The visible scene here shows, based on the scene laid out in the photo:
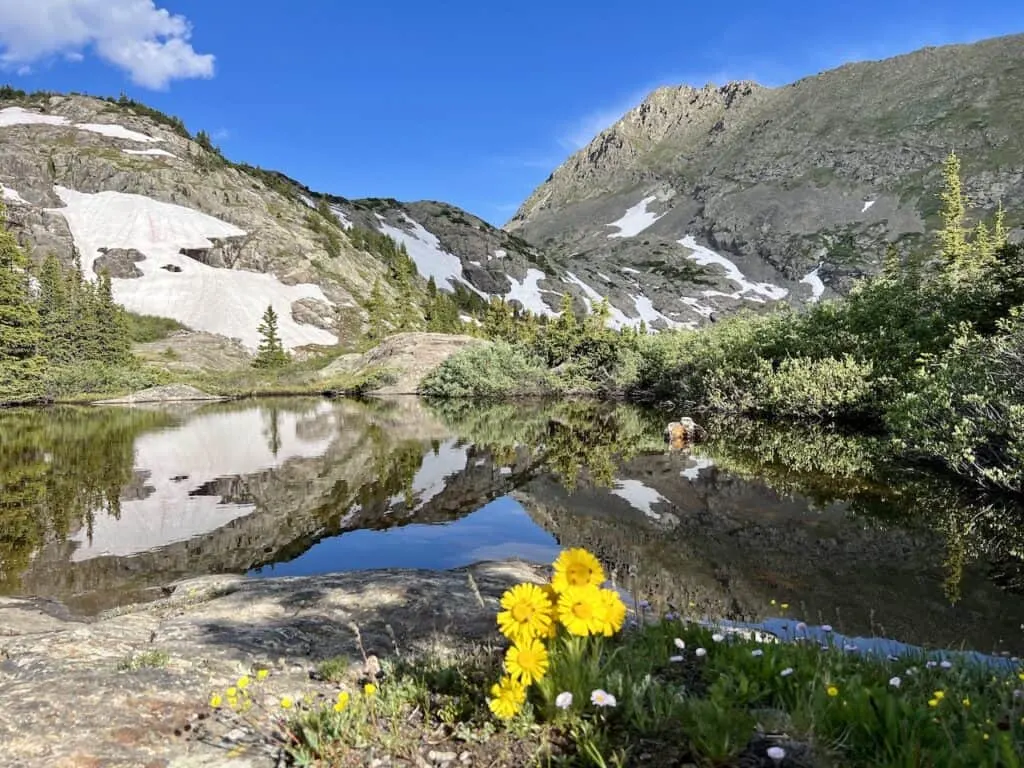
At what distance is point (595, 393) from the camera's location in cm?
5791

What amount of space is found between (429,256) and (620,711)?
17272 cm

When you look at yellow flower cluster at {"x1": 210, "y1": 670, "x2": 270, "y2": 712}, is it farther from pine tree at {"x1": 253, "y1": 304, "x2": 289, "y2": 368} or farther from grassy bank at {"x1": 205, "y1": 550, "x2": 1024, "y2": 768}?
pine tree at {"x1": 253, "y1": 304, "x2": 289, "y2": 368}

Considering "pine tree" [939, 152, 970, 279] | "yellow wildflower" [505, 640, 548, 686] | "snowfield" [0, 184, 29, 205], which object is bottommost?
"yellow wildflower" [505, 640, 548, 686]

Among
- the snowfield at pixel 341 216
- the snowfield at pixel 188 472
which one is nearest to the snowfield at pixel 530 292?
the snowfield at pixel 341 216

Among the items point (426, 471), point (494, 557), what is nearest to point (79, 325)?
point (426, 471)

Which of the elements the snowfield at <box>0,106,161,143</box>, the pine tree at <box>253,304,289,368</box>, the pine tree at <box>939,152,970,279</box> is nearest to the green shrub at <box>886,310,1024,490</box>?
the pine tree at <box>939,152,970,279</box>

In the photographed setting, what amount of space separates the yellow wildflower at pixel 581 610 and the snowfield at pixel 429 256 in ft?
490

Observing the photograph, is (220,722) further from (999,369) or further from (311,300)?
(311,300)

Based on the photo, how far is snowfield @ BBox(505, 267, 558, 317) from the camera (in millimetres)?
155875

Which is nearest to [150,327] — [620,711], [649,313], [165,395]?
[165,395]

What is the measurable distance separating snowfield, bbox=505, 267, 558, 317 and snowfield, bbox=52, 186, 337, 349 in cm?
6388

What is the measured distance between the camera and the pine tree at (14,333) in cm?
4619

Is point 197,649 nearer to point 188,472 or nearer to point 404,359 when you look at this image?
point 188,472

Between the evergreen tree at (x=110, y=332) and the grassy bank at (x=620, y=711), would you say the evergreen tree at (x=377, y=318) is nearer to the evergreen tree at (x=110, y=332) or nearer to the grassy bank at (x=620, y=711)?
the evergreen tree at (x=110, y=332)
